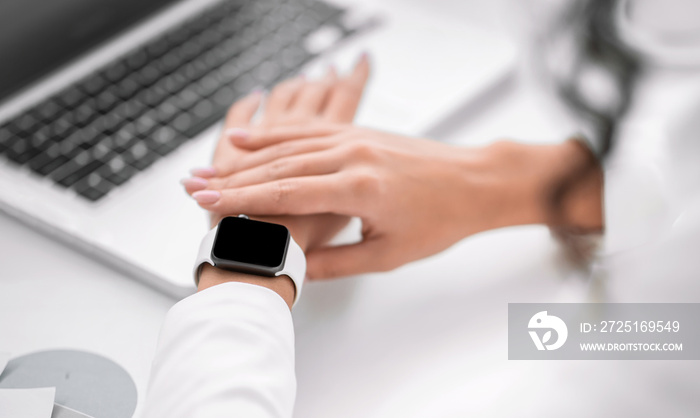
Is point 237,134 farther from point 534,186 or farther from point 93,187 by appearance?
point 534,186

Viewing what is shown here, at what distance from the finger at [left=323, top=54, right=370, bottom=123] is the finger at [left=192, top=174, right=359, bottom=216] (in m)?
0.17

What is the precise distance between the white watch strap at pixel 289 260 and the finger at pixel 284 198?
0.04 meters

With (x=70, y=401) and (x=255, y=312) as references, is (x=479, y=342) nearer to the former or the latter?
(x=255, y=312)

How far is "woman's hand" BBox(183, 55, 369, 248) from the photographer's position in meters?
0.67

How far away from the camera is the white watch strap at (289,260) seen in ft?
1.92

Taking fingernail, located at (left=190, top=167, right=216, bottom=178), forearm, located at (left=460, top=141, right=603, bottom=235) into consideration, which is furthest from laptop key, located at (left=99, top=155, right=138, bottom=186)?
forearm, located at (left=460, top=141, right=603, bottom=235)

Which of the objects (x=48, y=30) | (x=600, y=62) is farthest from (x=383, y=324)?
(x=48, y=30)

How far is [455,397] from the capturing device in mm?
587

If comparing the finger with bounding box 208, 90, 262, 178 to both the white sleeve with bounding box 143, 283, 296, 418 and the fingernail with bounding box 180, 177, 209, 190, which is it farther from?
the white sleeve with bounding box 143, 283, 296, 418

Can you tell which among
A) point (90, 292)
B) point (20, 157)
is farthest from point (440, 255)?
point (20, 157)

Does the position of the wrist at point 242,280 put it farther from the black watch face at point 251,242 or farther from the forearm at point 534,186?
the forearm at point 534,186

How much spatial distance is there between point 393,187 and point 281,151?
13cm

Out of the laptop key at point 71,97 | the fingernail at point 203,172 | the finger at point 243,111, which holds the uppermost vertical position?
the laptop key at point 71,97

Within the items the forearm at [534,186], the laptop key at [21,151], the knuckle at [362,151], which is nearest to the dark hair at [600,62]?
the forearm at [534,186]
